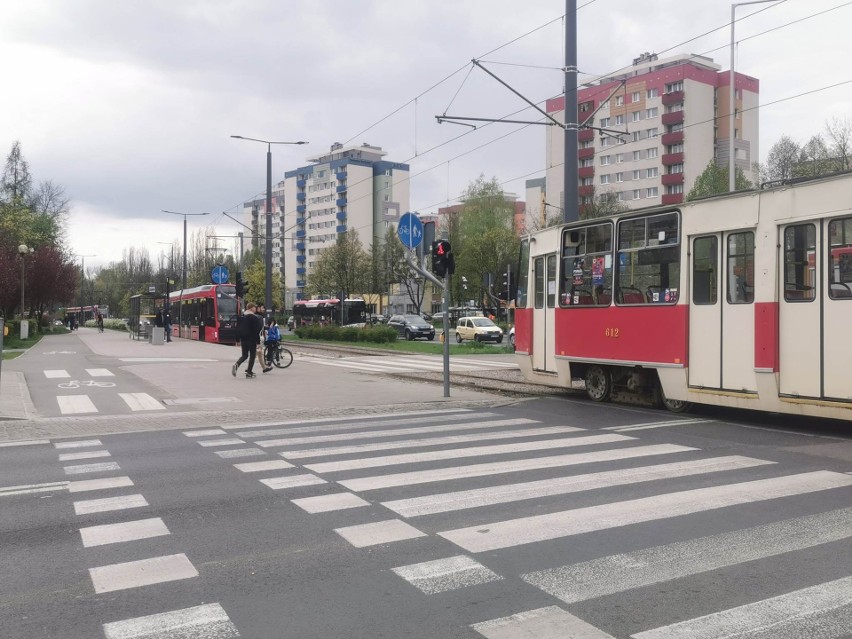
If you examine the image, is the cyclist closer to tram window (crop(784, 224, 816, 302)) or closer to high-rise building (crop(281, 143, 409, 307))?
tram window (crop(784, 224, 816, 302))

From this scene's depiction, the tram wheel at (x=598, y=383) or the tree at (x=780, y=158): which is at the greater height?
the tree at (x=780, y=158)

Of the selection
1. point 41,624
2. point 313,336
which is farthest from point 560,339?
point 313,336

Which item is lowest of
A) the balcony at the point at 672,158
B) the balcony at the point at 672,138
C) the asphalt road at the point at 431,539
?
the asphalt road at the point at 431,539

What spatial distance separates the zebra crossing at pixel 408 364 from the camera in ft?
76.1

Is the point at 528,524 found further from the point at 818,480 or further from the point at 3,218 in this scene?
the point at 3,218

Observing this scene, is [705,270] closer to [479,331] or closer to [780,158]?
[479,331]

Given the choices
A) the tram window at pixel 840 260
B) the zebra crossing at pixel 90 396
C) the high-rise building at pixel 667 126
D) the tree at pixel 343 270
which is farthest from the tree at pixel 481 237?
the tram window at pixel 840 260

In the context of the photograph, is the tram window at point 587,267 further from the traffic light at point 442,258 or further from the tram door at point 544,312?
the traffic light at point 442,258

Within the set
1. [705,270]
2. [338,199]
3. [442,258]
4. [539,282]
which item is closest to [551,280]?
[539,282]

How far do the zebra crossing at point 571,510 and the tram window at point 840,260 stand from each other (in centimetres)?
277

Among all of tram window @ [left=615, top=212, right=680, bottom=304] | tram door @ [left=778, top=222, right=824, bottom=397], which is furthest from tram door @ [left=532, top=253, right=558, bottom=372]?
tram door @ [left=778, top=222, right=824, bottom=397]

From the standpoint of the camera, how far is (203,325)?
145 feet

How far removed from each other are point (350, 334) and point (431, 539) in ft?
117

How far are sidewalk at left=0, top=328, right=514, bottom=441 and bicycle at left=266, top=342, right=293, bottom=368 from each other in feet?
1.10
